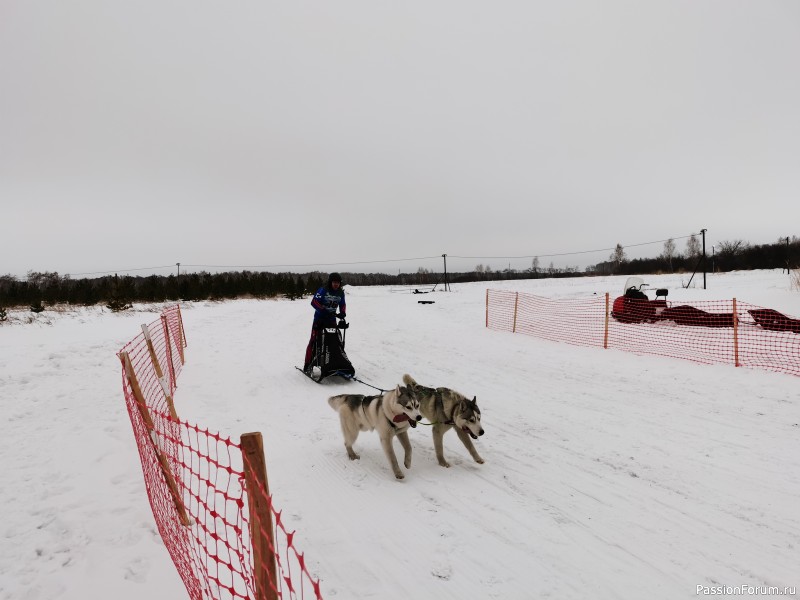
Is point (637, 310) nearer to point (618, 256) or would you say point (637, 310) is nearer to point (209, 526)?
point (209, 526)

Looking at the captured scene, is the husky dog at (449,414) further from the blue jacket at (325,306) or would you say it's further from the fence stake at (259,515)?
the blue jacket at (325,306)

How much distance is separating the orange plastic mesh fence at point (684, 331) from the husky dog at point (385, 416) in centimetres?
735

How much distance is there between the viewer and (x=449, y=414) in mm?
4352

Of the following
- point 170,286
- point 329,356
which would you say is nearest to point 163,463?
point 329,356

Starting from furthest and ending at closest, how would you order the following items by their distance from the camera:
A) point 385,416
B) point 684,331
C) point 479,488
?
point 684,331 → point 385,416 → point 479,488

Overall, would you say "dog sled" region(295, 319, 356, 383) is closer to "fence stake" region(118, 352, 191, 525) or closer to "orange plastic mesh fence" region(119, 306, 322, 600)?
"orange plastic mesh fence" region(119, 306, 322, 600)

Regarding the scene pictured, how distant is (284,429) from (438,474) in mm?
2308

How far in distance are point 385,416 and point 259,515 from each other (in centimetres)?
233

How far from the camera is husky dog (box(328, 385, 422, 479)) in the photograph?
13.2 feet

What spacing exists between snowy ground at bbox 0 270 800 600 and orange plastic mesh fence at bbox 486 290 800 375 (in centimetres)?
128

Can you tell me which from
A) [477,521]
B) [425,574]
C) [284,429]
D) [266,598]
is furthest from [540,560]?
[284,429]

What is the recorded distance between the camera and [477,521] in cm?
332

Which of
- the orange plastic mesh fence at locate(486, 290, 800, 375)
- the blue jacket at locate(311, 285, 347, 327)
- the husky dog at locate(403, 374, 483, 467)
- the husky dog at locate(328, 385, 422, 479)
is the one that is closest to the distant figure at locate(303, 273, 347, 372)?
the blue jacket at locate(311, 285, 347, 327)

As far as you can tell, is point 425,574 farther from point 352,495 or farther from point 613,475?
point 613,475
